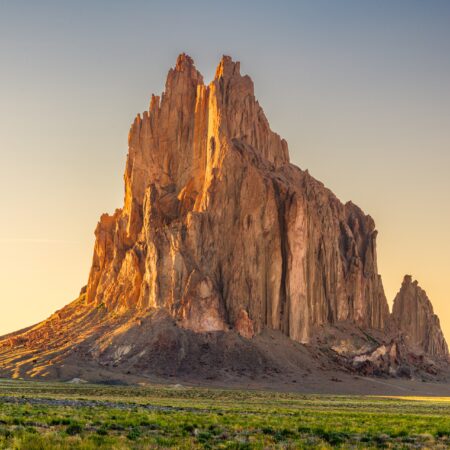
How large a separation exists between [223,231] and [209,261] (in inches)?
265

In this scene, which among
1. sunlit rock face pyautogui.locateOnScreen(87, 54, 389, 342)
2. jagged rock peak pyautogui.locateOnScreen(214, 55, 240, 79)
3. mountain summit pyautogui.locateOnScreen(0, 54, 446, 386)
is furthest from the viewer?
jagged rock peak pyautogui.locateOnScreen(214, 55, 240, 79)

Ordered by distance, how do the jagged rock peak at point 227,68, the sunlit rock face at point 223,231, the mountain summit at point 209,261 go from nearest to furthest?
the mountain summit at point 209,261 < the sunlit rock face at point 223,231 < the jagged rock peak at point 227,68

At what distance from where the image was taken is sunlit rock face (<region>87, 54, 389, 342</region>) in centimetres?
14000

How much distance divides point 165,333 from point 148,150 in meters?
51.3

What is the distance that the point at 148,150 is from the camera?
166875 millimetres

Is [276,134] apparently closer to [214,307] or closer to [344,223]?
[344,223]

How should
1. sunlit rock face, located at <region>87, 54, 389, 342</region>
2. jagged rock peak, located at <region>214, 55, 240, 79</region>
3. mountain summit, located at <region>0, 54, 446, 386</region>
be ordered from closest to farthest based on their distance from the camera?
mountain summit, located at <region>0, 54, 446, 386</region> < sunlit rock face, located at <region>87, 54, 389, 342</region> < jagged rock peak, located at <region>214, 55, 240, 79</region>

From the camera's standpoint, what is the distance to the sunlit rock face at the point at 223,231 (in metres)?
140

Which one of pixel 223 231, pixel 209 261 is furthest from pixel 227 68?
pixel 209 261

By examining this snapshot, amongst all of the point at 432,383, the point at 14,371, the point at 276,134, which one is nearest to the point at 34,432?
the point at 14,371

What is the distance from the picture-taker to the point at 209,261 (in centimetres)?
14300

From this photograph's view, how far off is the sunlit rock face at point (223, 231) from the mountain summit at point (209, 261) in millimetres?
264

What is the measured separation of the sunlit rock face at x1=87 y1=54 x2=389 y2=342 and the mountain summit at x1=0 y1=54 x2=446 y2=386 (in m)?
0.26

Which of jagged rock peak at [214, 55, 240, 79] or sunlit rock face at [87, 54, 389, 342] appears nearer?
sunlit rock face at [87, 54, 389, 342]
